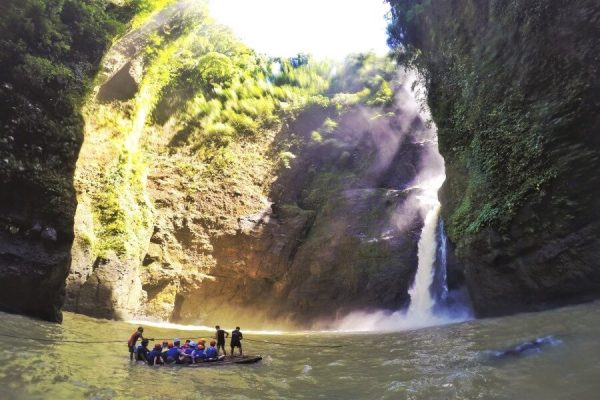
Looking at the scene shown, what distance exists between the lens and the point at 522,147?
14.0 metres

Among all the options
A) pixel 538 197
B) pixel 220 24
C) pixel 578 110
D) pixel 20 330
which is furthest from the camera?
pixel 220 24

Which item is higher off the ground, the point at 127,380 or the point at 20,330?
the point at 20,330

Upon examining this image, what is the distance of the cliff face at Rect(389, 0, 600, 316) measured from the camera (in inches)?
481

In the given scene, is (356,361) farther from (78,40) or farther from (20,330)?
(78,40)

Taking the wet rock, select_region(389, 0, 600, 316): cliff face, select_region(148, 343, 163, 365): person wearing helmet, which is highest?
select_region(389, 0, 600, 316): cliff face

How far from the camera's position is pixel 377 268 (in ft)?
76.3

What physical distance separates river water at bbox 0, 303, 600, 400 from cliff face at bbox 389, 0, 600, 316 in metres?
1.73

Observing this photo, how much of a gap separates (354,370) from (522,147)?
28.4 ft

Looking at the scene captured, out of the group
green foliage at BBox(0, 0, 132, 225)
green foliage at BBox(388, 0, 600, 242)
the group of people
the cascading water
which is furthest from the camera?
the cascading water

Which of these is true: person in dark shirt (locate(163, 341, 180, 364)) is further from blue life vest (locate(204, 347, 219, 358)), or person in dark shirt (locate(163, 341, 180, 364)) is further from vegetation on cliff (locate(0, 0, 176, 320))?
vegetation on cliff (locate(0, 0, 176, 320))

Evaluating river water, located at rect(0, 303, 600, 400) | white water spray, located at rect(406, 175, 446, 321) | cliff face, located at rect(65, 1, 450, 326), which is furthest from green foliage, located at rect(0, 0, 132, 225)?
white water spray, located at rect(406, 175, 446, 321)

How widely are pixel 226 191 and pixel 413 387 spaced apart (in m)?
20.1

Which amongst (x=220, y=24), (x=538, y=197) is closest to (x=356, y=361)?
(x=538, y=197)

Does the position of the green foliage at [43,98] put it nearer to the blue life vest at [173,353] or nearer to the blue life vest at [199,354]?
the blue life vest at [173,353]
